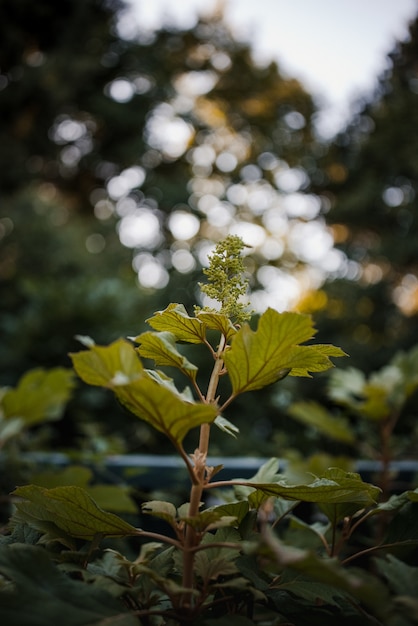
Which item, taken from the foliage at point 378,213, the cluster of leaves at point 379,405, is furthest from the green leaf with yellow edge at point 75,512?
the foliage at point 378,213

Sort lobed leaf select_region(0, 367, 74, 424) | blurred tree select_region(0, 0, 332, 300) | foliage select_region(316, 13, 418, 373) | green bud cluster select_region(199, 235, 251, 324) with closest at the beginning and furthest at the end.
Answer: green bud cluster select_region(199, 235, 251, 324), lobed leaf select_region(0, 367, 74, 424), foliage select_region(316, 13, 418, 373), blurred tree select_region(0, 0, 332, 300)

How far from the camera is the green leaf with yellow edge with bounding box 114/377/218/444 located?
48 cm

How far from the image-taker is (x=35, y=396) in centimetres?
142

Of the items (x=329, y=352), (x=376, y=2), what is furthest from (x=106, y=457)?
(x=376, y=2)

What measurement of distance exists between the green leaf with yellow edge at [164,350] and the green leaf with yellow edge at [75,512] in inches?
6.6

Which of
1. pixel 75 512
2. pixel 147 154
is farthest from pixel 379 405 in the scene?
pixel 147 154

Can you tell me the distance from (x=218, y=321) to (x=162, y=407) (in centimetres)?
15

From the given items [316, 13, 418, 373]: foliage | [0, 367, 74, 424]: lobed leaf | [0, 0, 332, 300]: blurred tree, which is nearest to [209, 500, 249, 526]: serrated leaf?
[0, 367, 74, 424]: lobed leaf

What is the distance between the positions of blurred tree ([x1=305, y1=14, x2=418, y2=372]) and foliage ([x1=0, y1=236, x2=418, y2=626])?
18.2ft

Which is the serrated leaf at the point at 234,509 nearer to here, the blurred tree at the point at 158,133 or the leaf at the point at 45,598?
the leaf at the point at 45,598

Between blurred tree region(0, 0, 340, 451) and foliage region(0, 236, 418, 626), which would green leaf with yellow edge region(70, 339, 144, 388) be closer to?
foliage region(0, 236, 418, 626)

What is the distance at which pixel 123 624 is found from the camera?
1.49 feet

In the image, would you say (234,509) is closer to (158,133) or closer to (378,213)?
(378,213)

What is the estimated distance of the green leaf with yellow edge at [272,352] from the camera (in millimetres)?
536
